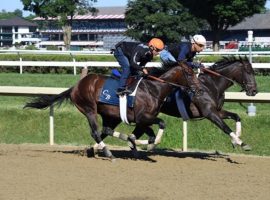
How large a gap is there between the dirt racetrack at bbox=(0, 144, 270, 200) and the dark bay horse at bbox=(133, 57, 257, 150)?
0.58 m

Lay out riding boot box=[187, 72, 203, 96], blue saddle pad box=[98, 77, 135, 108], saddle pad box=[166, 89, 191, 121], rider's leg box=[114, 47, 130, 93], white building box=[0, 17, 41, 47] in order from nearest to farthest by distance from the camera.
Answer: riding boot box=[187, 72, 203, 96] < rider's leg box=[114, 47, 130, 93] < blue saddle pad box=[98, 77, 135, 108] < saddle pad box=[166, 89, 191, 121] < white building box=[0, 17, 41, 47]

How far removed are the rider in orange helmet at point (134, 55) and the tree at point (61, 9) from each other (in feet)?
158

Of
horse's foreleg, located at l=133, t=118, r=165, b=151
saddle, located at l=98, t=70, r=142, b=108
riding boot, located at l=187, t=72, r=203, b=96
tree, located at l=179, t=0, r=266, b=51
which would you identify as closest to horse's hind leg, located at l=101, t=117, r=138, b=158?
horse's foreleg, located at l=133, t=118, r=165, b=151

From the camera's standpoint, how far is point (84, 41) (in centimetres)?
8938

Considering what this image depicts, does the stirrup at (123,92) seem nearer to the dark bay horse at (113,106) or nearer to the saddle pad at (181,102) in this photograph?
the dark bay horse at (113,106)

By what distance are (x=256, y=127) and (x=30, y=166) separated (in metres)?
4.57

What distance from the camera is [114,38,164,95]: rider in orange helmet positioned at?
8320 millimetres

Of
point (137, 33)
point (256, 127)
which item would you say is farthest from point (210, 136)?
point (137, 33)

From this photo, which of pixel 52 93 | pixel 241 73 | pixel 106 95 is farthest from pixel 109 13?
pixel 106 95

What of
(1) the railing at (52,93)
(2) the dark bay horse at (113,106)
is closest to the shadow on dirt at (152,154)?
(2) the dark bay horse at (113,106)

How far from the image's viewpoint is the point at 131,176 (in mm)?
7383

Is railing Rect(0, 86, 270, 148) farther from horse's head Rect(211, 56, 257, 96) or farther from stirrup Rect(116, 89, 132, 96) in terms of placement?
stirrup Rect(116, 89, 132, 96)

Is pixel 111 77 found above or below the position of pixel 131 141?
above

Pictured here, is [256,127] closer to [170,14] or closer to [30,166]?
[30,166]
